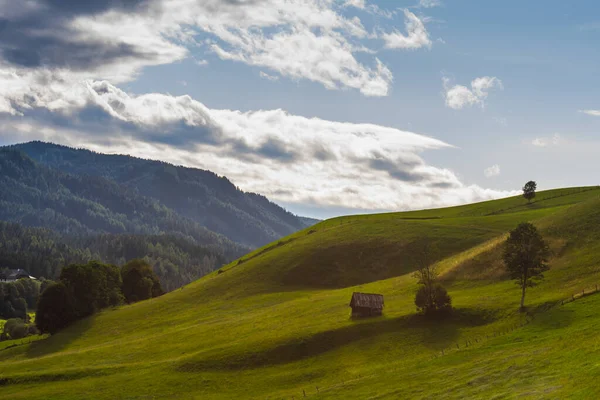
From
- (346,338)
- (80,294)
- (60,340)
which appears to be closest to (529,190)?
(346,338)

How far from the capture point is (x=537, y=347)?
53.9 m

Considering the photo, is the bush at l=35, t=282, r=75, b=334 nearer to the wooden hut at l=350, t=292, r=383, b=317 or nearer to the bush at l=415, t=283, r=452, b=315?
the wooden hut at l=350, t=292, r=383, b=317

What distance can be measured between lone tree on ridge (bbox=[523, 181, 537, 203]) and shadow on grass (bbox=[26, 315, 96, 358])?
148157 millimetres

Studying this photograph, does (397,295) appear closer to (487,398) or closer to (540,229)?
(540,229)

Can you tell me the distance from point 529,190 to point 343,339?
461 ft

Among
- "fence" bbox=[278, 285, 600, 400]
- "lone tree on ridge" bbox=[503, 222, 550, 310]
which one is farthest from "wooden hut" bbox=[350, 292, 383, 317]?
"lone tree on ridge" bbox=[503, 222, 550, 310]

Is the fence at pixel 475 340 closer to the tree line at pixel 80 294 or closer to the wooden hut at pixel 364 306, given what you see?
the wooden hut at pixel 364 306

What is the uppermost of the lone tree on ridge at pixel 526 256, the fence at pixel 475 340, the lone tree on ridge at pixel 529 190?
the lone tree on ridge at pixel 529 190

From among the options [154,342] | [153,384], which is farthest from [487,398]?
[154,342]

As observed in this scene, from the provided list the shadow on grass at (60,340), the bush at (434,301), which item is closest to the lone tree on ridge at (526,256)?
the bush at (434,301)

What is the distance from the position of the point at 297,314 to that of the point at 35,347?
55769 mm

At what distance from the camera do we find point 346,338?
75.4m

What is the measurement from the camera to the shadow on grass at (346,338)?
235 ft

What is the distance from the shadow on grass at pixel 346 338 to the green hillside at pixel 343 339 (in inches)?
9.2
